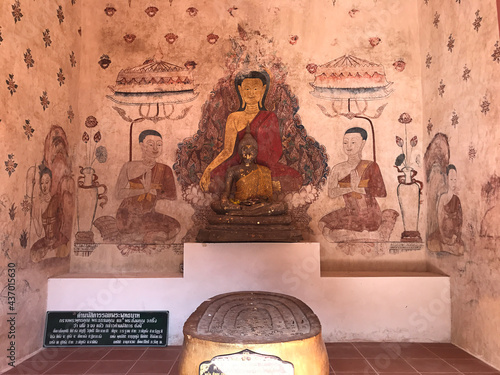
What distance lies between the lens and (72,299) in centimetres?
395

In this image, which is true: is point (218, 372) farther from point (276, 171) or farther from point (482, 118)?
point (482, 118)

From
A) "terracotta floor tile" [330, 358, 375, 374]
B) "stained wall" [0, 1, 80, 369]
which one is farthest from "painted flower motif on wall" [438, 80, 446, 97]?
"stained wall" [0, 1, 80, 369]

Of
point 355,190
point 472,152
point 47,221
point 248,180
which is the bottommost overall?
point 47,221

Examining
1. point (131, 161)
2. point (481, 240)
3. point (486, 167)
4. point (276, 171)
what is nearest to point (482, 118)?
point (486, 167)

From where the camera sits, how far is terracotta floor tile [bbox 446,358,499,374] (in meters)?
3.21

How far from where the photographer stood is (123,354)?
141 inches

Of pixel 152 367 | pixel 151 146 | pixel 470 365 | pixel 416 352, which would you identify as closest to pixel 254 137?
pixel 151 146

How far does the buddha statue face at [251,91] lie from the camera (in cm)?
481

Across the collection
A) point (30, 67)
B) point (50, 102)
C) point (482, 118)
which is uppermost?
point (30, 67)

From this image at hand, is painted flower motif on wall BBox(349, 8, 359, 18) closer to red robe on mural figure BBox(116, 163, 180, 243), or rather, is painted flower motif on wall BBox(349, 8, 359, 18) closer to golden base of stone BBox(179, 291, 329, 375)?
red robe on mural figure BBox(116, 163, 180, 243)

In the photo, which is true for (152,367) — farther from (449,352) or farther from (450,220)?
(450,220)

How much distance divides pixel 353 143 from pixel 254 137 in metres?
1.30

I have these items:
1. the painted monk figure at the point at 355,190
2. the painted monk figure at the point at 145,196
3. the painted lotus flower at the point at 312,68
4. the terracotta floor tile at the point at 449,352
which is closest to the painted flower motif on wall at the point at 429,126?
the painted monk figure at the point at 355,190

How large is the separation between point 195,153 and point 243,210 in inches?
44.4
